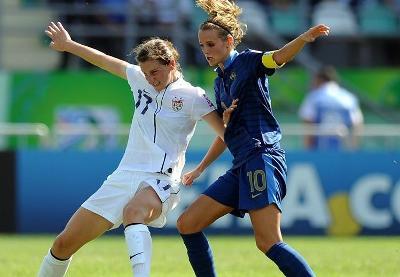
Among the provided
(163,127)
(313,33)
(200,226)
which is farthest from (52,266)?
(313,33)

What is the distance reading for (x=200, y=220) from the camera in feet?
28.7

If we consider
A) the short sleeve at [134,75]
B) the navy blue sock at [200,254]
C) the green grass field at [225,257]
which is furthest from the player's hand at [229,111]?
the green grass field at [225,257]

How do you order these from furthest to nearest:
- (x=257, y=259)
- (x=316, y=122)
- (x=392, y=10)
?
(x=392, y=10), (x=316, y=122), (x=257, y=259)

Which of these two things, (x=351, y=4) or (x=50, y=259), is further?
(x=351, y=4)

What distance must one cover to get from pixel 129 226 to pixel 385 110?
13826 mm

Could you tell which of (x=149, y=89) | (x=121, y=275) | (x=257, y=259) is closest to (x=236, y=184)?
(x=149, y=89)

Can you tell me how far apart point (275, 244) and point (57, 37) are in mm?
2330

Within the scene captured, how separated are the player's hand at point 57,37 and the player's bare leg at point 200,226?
61.2 inches

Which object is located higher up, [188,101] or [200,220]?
[188,101]

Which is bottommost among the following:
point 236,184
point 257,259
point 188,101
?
point 257,259

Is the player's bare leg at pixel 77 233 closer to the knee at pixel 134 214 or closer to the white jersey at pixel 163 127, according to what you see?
the knee at pixel 134 214

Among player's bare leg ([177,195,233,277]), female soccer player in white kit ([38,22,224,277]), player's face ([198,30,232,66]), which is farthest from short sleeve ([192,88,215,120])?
player's bare leg ([177,195,233,277])

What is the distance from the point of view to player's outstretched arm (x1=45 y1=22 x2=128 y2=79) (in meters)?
9.03

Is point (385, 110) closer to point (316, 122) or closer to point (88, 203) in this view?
point (316, 122)
